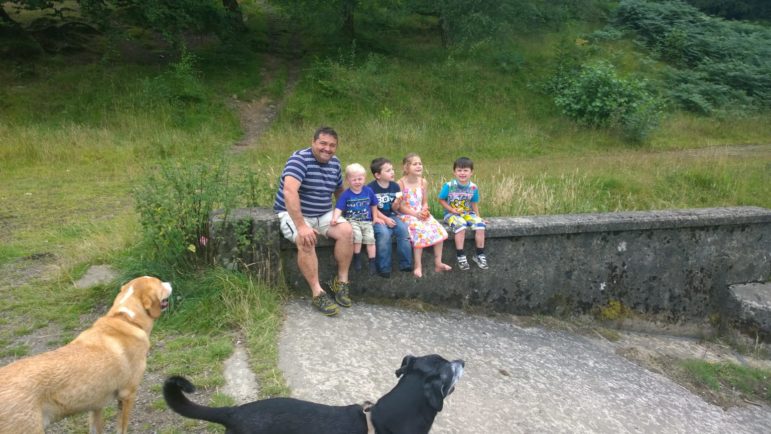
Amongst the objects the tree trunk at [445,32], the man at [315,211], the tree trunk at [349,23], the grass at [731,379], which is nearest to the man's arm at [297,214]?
the man at [315,211]

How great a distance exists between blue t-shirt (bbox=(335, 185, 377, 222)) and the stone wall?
0.39 m

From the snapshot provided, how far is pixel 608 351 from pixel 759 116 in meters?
17.2

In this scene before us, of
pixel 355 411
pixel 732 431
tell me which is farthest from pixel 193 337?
pixel 732 431

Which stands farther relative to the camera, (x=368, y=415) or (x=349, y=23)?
(x=349, y=23)

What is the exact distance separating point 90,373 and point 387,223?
3149 millimetres

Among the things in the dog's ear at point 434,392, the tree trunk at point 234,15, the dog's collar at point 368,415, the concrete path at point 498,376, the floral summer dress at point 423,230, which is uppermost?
the tree trunk at point 234,15

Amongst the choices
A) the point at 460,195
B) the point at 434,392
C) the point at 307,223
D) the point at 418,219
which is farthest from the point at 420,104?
the point at 434,392

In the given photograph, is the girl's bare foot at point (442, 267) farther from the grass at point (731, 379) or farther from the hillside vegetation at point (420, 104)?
the grass at point (731, 379)

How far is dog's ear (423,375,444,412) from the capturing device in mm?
3064

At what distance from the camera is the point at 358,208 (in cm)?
563

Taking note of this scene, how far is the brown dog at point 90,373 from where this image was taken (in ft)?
9.45

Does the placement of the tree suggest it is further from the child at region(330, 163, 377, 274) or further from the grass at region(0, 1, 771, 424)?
the child at region(330, 163, 377, 274)

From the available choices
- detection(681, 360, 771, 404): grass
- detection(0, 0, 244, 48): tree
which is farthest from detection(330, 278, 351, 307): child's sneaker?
detection(0, 0, 244, 48): tree

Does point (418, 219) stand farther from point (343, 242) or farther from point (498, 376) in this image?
point (498, 376)
